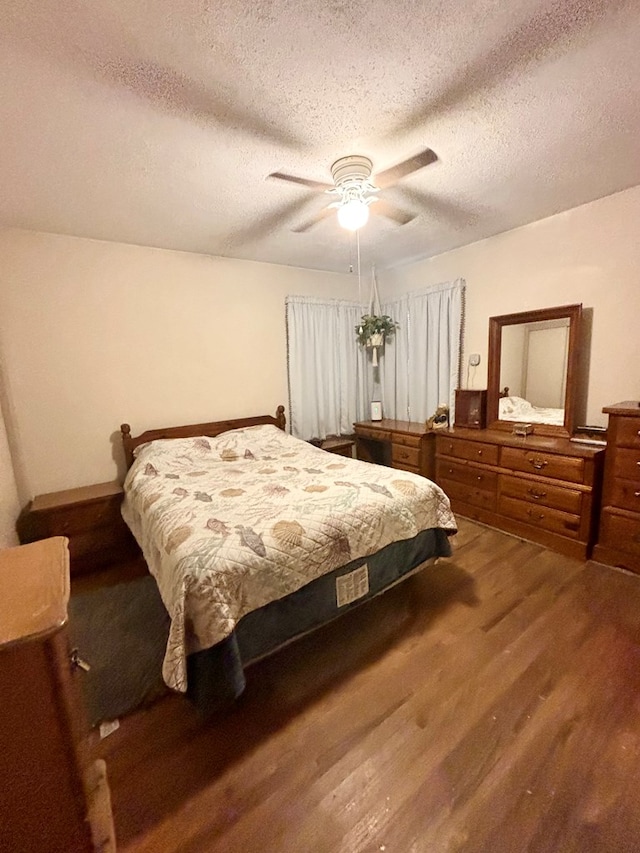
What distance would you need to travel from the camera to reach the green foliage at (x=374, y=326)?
12.9 feet

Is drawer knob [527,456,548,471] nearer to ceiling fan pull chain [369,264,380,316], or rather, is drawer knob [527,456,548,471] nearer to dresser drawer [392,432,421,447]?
dresser drawer [392,432,421,447]

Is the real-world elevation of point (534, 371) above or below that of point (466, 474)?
above

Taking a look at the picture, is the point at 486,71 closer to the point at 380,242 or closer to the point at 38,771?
the point at 380,242

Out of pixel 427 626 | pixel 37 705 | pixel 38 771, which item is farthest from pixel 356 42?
pixel 427 626

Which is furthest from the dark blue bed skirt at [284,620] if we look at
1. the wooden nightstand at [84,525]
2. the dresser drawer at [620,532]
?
the wooden nightstand at [84,525]

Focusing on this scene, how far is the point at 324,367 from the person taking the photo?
158 inches

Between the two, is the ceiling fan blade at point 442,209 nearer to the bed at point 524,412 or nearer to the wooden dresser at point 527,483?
the bed at point 524,412

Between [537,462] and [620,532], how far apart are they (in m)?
0.62

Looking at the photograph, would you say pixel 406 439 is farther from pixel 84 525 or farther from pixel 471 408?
pixel 84 525

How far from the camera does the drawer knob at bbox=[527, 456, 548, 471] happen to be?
258cm

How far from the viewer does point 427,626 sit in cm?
193

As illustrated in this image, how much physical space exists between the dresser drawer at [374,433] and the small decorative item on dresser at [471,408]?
28.6 inches

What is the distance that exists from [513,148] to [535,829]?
2753mm

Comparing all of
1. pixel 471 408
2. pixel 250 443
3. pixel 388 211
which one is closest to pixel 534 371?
pixel 471 408
